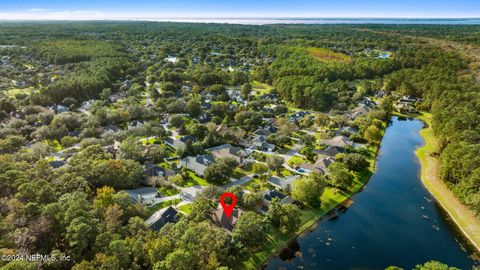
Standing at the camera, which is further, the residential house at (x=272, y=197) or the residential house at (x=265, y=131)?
the residential house at (x=265, y=131)

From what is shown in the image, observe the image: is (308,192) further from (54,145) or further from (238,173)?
(54,145)

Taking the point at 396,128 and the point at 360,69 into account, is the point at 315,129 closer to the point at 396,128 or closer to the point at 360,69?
the point at 396,128

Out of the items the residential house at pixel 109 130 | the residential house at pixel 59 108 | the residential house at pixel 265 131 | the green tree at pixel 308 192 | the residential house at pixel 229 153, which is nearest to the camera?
the green tree at pixel 308 192

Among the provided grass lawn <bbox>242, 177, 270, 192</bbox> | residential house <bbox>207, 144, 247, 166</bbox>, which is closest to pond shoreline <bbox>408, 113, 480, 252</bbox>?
grass lawn <bbox>242, 177, 270, 192</bbox>

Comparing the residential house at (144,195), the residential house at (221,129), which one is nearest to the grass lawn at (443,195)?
the residential house at (221,129)

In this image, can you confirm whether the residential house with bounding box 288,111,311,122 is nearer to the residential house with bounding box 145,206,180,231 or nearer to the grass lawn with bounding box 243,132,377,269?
the grass lawn with bounding box 243,132,377,269

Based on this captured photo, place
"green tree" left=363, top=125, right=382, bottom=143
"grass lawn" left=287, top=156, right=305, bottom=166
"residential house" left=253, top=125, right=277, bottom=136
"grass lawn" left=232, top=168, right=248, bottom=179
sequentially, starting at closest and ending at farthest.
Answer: "grass lawn" left=232, top=168, right=248, bottom=179, "grass lawn" left=287, top=156, right=305, bottom=166, "green tree" left=363, top=125, right=382, bottom=143, "residential house" left=253, top=125, right=277, bottom=136

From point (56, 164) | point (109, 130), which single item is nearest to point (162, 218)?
point (56, 164)

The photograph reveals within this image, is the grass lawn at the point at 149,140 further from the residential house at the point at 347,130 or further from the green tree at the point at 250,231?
the residential house at the point at 347,130
